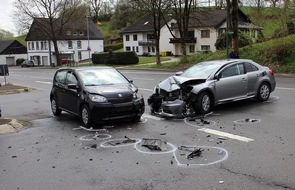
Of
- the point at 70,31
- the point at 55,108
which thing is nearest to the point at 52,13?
the point at 70,31

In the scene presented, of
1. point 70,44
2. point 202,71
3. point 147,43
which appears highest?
point 70,44

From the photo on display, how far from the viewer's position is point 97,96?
29.9ft

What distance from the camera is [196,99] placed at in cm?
1002

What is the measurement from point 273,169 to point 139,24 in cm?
7731

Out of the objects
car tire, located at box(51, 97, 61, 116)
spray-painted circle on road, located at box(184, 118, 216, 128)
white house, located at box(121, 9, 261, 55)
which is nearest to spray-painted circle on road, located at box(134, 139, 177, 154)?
spray-painted circle on road, located at box(184, 118, 216, 128)

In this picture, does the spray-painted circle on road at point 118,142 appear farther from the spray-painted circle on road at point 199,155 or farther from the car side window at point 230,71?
the car side window at point 230,71

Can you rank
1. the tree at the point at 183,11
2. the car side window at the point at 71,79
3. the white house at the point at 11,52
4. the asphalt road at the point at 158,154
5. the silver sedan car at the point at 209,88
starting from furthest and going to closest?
the white house at the point at 11,52 → the tree at the point at 183,11 → the car side window at the point at 71,79 → the silver sedan car at the point at 209,88 → the asphalt road at the point at 158,154

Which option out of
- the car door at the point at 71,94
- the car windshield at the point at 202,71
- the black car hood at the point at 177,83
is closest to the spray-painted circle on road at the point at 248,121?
the black car hood at the point at 177,83

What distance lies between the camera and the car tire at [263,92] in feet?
38.8

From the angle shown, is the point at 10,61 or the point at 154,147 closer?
the point at 154,147

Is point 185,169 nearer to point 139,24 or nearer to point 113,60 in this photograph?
point 113,60

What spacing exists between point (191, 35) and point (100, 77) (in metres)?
58.0

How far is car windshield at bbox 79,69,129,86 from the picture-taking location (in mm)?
9891

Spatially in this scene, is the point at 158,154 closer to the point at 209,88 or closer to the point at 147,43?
the point at 209,88
